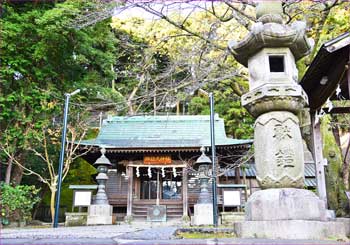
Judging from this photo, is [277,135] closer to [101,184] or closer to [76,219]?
[101,184]

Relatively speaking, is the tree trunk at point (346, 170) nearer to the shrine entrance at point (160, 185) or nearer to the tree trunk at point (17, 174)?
the shrine entrance at point (160, 185)

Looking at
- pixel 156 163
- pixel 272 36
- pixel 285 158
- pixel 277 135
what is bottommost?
pixel 285 158

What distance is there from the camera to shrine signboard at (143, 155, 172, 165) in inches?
590

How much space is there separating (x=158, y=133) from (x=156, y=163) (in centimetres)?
257

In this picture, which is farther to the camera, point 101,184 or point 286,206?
point 101,184

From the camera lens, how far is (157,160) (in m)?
15.0

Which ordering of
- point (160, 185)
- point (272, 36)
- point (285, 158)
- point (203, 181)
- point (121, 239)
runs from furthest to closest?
point (160, 185), point (203, 181), point (272, 36), point (285, 158), point (121, 239)

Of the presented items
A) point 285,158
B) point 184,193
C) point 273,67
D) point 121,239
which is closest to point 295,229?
point 285,158

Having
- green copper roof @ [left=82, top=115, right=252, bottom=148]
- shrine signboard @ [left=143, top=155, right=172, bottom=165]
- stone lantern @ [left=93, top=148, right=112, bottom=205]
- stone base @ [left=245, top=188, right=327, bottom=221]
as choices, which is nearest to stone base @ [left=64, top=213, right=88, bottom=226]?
stone lantern @ [left=93, top=148, right=112, bottom=205]

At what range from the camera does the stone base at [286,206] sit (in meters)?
3.54

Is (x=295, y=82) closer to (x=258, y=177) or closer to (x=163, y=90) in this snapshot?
(x=258, y=177)

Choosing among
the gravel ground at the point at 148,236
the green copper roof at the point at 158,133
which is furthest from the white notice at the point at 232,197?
the gravel ground at the point at 148,236

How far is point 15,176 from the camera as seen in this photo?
1368 centimetres

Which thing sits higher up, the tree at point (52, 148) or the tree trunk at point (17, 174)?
the tree at point (52, 148)
